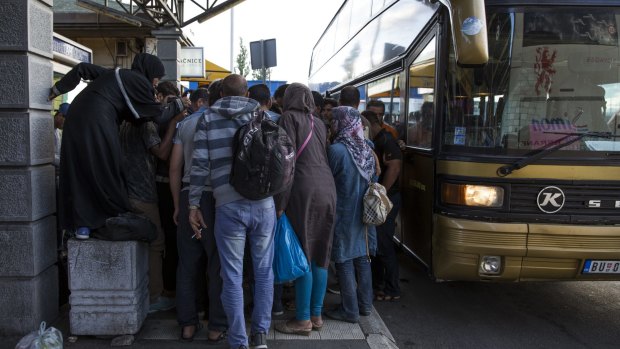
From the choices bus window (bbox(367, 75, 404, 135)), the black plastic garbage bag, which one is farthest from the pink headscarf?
the black plastic garbage bag

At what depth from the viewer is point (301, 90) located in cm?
407

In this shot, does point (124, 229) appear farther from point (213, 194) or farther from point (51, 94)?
point (51, 94)

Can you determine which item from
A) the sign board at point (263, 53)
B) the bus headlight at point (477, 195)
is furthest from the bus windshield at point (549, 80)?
the sign board at point (263, 53)

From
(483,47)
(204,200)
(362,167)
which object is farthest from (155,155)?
(483,47)

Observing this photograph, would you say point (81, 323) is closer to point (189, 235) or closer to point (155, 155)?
point (189, 235)

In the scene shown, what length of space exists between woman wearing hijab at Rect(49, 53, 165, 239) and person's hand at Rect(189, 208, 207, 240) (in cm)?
58

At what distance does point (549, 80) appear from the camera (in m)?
4.27

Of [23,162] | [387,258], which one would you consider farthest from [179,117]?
[387,258]

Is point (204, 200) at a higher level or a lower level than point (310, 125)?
lower

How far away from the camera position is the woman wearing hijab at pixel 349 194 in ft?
14.4

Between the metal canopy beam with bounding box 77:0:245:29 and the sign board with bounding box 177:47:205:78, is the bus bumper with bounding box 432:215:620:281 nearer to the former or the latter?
the metal canopy beam with bounding box 77:0:245:29

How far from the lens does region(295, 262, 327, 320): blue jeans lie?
413cm

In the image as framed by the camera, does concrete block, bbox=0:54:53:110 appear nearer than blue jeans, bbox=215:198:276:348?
No

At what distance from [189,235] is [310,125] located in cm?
121
